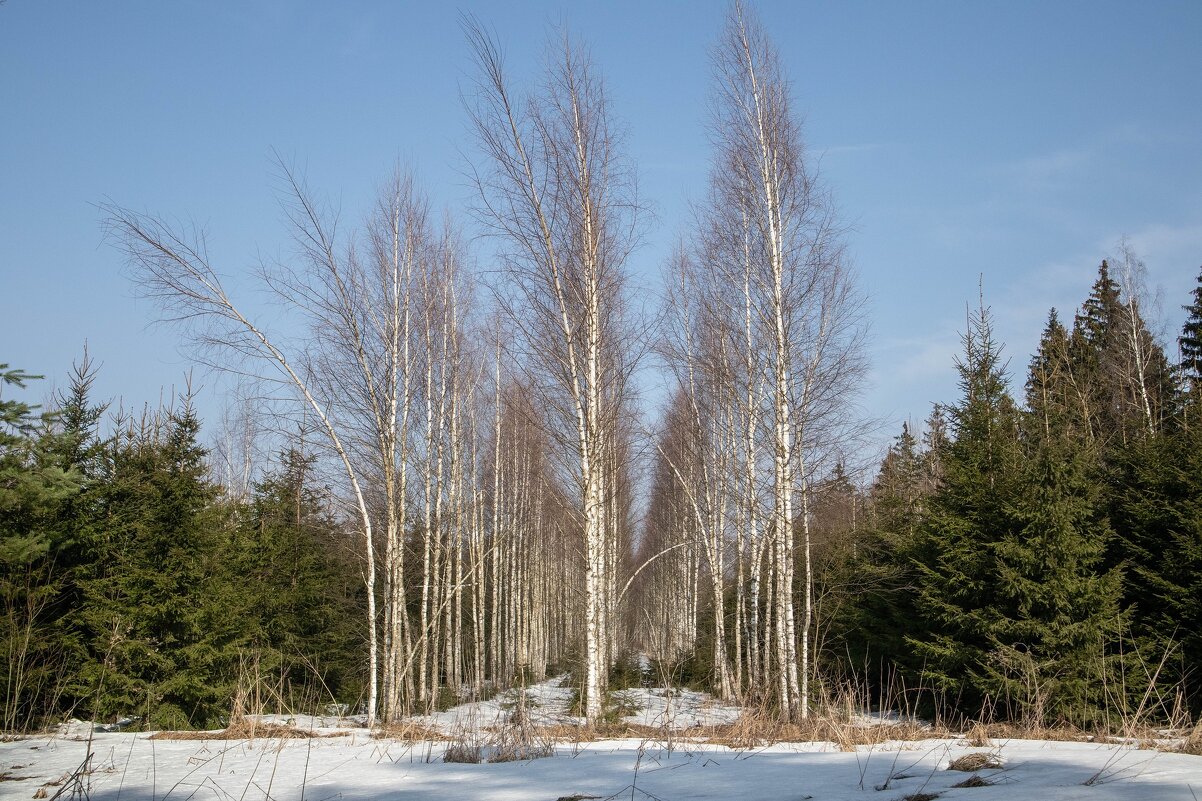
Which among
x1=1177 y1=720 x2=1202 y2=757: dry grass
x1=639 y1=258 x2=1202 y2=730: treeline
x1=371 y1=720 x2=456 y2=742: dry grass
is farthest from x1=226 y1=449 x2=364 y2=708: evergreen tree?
x1=1177 y1=720 x2=1202 y2=757: dry grass

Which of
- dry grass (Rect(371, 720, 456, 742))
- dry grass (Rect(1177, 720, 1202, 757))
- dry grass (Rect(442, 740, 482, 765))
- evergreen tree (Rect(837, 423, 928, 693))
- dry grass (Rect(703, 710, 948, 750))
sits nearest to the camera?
dry grass (Rect(1177, 720, 1202, 757))

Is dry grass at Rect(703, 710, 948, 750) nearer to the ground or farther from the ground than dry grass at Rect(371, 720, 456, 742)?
farther from the ground

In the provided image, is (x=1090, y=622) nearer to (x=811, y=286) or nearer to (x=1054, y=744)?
(x=811, y=286)

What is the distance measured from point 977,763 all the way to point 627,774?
1751mm

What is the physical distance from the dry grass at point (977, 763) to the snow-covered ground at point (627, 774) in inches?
1.1

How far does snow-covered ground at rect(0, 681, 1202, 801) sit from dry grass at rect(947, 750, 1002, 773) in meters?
0.03

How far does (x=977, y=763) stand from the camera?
351 cm

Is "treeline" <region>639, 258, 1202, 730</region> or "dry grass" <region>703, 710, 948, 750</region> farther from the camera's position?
"treeline" <region>639, 258, 1202, 730</region>

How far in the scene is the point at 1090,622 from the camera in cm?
1044

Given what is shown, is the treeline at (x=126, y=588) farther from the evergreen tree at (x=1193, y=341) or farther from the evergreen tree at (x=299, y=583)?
the evergreen tree at (x=1193, y=341)

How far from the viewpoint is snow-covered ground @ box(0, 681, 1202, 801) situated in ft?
9.75

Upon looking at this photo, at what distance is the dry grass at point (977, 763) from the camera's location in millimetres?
3418

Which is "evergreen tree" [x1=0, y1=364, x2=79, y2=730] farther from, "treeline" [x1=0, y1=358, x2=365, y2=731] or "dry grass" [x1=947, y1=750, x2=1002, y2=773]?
"dry grass" [x1=947, y1=750, x2=1002, y2=773]

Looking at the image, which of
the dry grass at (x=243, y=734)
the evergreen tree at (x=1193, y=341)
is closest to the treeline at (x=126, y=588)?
the dry grass at (x=243, y=734)
